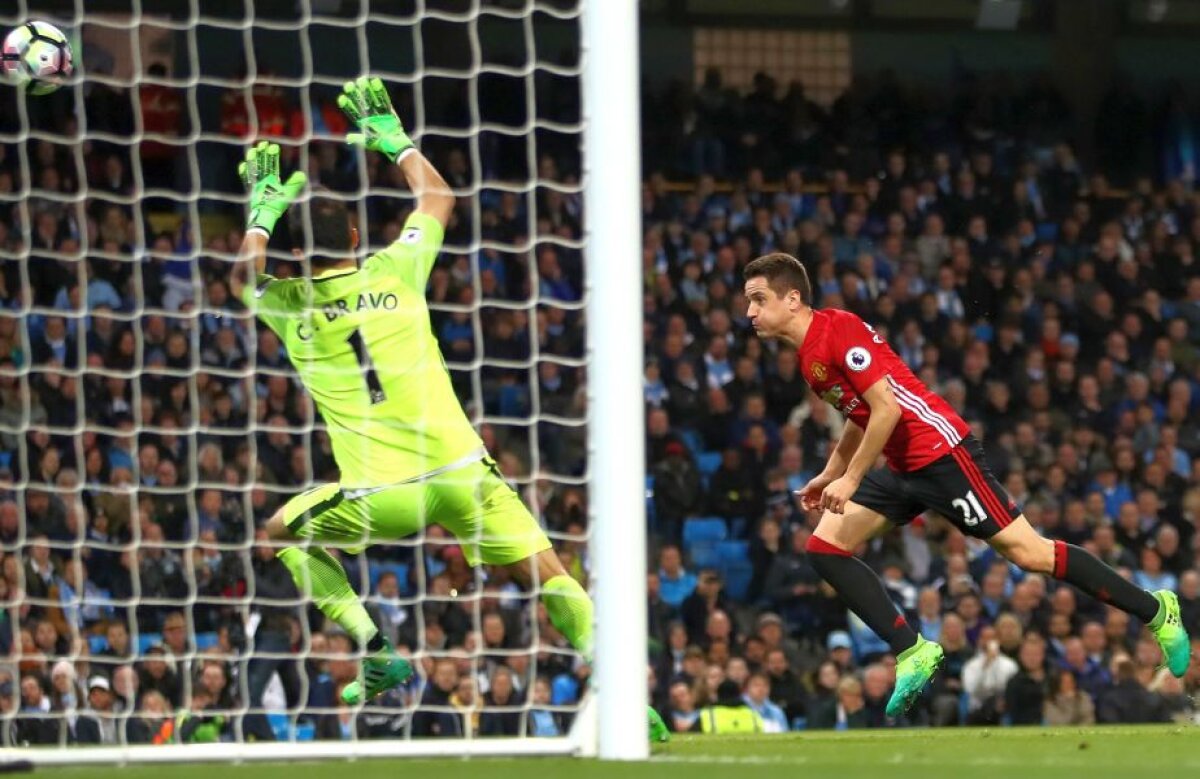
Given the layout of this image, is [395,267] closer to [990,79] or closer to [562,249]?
[562,249]

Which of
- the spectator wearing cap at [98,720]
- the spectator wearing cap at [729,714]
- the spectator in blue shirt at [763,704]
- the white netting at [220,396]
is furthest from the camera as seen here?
the spectator in blue shirt at [763,704]

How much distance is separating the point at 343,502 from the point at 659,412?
245 inches

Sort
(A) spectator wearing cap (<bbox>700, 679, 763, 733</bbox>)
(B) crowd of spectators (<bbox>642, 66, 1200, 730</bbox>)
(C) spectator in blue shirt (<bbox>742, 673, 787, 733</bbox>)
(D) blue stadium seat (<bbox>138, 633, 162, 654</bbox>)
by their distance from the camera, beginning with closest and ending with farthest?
(D) blue stadium seat (<bbox>138, 633, 162, 654</bbox>)
(A) spectator wearing cap (<bbox>700, 679, 763, 733</bbox>)
(C) spectator in blue shirt (<bbox>742, 673, 787, 733</bbox>)
(B) crowd of spectators (<bbox>642, 66, 1200, 730</bbox>)

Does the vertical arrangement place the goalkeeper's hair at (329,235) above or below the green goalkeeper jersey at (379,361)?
above

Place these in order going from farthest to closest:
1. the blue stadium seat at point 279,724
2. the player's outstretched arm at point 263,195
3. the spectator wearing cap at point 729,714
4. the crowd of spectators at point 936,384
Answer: the crowd of spectators at point 936,384, the spectator wearing cap at point 729,714, the blue stadium seat at point 279,724, the player's outstretched arm at point 263,195

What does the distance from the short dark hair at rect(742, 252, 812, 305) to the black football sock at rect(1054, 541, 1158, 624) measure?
51.2 inches

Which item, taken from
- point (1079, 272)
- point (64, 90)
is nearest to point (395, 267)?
point (64, 90)

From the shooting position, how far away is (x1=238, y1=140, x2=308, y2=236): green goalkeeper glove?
270 inches

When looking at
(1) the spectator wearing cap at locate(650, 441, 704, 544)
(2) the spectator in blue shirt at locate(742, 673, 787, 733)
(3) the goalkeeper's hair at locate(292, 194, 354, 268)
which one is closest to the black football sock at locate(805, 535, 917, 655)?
(3) the goalkeeper's hair at locate(292, 194, 354, 268)

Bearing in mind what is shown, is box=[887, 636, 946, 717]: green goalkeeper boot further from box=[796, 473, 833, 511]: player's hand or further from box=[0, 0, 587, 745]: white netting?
box=[0, 0, 587, 745]: white netting

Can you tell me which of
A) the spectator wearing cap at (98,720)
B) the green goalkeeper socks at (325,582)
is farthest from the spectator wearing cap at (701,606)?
the green goalkeeper socks at (325,582)

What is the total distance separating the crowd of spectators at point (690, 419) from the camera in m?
10.5

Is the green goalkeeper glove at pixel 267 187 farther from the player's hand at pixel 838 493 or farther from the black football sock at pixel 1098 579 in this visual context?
the black football sock at pixel 1098 579

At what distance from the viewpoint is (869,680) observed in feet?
37.8
